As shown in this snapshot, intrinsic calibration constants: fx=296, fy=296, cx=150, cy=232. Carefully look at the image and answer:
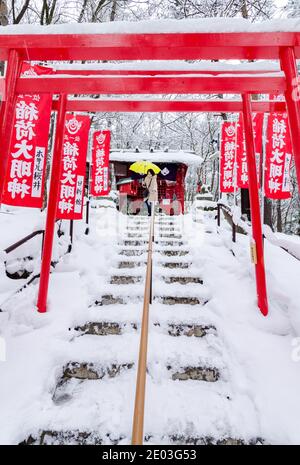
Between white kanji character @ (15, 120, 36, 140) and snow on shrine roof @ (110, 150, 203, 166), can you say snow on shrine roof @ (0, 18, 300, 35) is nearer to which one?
white kanji character @ (15, 120, 36, 140)

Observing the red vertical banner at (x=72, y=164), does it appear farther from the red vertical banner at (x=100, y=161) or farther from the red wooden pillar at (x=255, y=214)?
the red vertical banner at (x=100, y=161)

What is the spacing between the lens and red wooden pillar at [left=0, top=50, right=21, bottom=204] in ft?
11.2

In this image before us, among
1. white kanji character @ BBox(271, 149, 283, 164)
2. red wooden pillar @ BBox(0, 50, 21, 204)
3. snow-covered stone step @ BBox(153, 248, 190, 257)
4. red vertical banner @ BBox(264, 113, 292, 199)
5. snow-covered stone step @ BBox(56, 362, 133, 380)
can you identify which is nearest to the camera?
red wooden pillar @ BBox(0, 50, 21, 204)

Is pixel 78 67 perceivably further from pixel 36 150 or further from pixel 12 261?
pixel 12 261

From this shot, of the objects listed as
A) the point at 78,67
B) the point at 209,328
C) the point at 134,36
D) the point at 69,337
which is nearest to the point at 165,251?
the point at 209,328

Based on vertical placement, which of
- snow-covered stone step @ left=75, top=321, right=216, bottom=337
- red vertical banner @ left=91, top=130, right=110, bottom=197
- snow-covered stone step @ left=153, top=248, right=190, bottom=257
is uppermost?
red vertical banner @ left=91, top=130, right=110, bottom=197

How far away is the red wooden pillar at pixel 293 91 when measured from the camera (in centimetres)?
327

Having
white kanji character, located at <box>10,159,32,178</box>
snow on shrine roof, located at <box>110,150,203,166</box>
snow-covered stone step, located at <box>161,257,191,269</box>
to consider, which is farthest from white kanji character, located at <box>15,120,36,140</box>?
snow on shrine roof, located at <box>110,150,203,166</box>

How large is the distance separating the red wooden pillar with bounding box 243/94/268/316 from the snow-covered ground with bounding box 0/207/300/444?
0.29 m

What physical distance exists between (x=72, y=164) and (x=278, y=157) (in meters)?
5.20

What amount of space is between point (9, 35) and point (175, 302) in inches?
183

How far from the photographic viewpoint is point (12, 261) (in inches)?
248

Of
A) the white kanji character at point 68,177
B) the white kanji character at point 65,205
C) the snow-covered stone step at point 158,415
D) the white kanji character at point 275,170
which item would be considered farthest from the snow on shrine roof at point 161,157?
the snow-covered stone step at point 158,415

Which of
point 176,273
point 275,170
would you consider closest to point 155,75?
point 176,273
